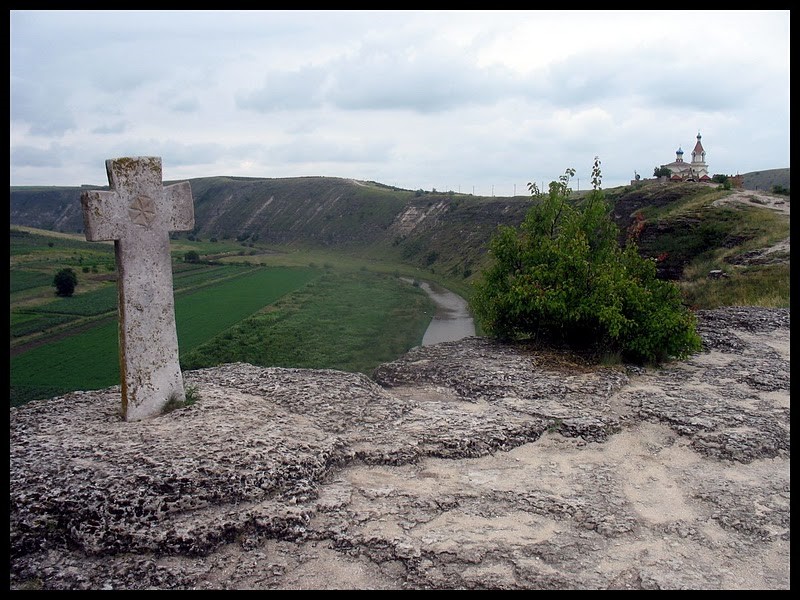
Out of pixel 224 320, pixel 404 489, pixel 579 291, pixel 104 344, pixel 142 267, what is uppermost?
pixel 142 267

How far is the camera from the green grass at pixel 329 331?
24.6 meters

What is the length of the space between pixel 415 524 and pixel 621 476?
340cm

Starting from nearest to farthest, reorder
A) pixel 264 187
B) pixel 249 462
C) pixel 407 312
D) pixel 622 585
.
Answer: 1. pixel 622 585
2. pixel 249 462
3. pixel 407 312
4. pixel 264 187

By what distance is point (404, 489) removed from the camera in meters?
8.35

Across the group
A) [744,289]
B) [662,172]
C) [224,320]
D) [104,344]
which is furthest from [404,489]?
[662,172]

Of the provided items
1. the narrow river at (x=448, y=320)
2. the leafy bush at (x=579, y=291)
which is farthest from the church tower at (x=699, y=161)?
the leafy bush at (x=579, y=291)

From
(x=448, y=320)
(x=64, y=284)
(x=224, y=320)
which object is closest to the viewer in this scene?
(x=224, y=320)

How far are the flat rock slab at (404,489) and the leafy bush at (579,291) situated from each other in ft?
6.66

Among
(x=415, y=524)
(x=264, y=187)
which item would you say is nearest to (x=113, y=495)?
(x=415, y=524)

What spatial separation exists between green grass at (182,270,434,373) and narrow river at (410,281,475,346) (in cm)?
61

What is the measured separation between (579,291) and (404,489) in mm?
7687

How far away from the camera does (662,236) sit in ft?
134

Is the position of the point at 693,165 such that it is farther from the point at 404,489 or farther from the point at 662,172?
the point at 404,489
